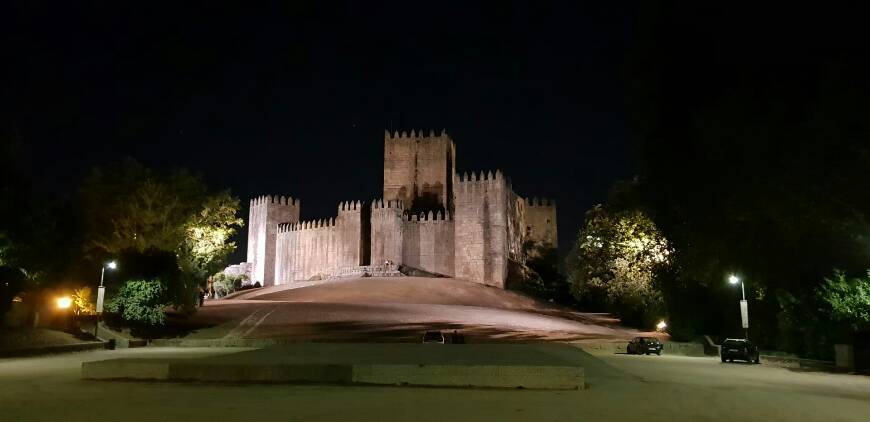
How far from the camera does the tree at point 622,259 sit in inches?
1330

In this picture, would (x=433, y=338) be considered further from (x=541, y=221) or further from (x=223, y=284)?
(x=541, y=221)

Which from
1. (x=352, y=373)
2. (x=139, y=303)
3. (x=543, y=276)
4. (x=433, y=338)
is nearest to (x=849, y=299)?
(x=433, y=338)

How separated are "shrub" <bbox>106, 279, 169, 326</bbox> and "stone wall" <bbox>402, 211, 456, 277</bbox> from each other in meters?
30.8

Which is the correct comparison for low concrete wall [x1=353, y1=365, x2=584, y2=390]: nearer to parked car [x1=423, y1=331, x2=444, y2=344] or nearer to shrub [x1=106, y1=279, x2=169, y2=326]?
parked car [x1=423, y1=331, x2=444, y2=344]

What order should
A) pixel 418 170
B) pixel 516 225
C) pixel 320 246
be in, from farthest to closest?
pixel 418 170, pixel 516 225, pixel 320 246

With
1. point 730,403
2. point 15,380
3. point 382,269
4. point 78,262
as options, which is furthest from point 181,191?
point 730,403

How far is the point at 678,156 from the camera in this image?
20.1 metres

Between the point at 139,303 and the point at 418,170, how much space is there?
4166cm

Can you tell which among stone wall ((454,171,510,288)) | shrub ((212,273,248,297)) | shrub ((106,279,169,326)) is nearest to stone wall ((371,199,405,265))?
stone wall ((454,171,510,288))

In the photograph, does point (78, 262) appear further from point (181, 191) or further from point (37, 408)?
point (37, 408)

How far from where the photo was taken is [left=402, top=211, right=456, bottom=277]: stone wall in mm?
58438

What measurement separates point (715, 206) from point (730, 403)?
10036mm

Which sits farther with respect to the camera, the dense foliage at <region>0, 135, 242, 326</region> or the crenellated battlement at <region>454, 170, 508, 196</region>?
the crenellated battlement at <region>454, 170, 508, 196</region>

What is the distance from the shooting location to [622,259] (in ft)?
117
